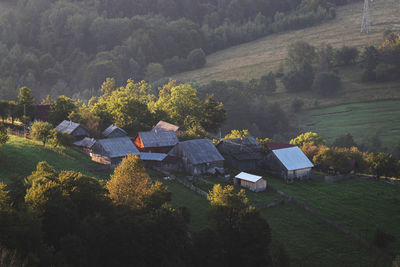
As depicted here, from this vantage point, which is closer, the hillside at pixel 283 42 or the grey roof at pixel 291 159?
the grey roof at pixel 291 159

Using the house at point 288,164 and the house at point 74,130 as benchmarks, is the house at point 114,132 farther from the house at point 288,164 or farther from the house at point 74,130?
the house at point 288,164

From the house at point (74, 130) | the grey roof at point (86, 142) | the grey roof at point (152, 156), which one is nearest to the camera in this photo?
the grey roof at point (152, 156)

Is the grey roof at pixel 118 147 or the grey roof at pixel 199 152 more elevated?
the grey roof at pixel 118 147

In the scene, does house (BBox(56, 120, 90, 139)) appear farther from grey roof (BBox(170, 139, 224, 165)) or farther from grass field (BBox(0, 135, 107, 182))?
grey roof (BBox(170, 139, 224, 165))

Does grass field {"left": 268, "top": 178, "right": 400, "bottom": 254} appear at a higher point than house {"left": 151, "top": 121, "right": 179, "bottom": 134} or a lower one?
lower

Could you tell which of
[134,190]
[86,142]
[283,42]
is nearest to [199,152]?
[86,142]

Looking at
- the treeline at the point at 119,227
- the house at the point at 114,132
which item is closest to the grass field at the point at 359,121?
the house at the point at 114,132

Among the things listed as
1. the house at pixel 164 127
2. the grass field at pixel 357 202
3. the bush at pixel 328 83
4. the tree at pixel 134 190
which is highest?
the tree at pixel 134 190

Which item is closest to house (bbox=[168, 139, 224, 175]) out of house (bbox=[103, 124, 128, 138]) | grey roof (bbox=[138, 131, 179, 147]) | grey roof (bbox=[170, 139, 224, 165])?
grey roof (bbox=[170, 139, 224, 165])

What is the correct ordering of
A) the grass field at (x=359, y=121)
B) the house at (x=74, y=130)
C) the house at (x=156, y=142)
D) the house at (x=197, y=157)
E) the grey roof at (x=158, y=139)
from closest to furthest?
1. the house at (x=197, y=157)
2. the house at (x=156, y=142)
3. the grey roof at (x=158, y=139)
4. the house at (x=74, y=130)
5. the grass field at (x=359, y=121)
